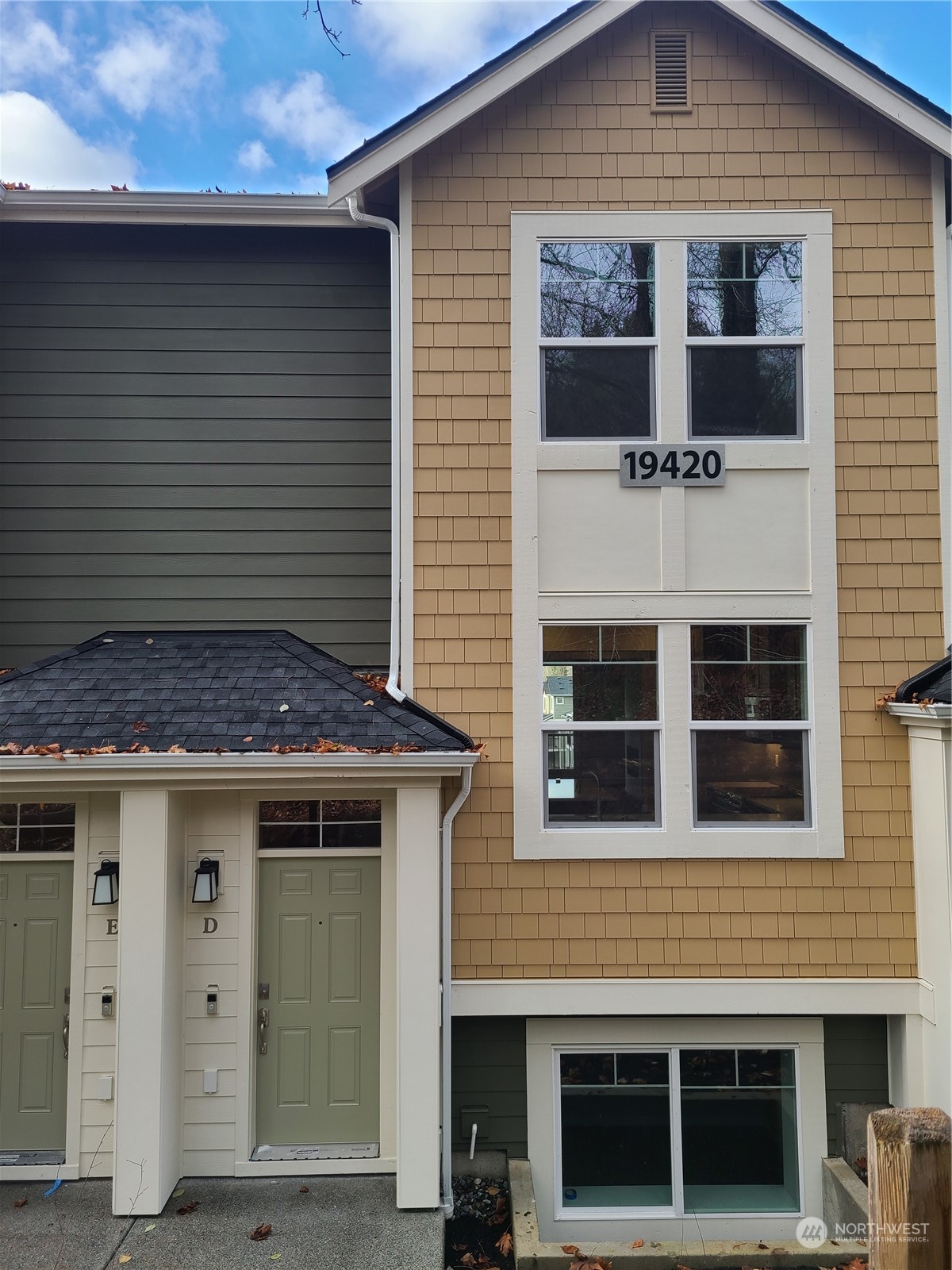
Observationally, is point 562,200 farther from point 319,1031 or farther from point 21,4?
point 319,1031

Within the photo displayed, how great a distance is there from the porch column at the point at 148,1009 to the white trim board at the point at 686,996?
77.6 inches

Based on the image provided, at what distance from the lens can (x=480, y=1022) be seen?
5930 mm

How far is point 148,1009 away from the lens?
16.6 feet

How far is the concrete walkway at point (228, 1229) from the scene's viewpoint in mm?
4547

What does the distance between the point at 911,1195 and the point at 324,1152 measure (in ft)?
16.1

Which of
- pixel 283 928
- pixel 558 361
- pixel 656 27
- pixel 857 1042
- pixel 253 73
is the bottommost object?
pixel 857 1042

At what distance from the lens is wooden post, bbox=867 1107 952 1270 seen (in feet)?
5.49

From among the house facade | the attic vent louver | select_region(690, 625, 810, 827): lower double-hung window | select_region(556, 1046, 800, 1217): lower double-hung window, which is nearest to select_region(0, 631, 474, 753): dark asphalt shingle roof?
the house facade

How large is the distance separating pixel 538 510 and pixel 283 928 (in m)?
3.57

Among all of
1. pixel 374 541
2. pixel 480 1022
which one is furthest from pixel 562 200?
pixel 480 1022

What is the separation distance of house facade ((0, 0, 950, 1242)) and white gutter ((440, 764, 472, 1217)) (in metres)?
0.05

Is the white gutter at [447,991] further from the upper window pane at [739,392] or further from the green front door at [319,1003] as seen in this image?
the upper window pane at [739,392]

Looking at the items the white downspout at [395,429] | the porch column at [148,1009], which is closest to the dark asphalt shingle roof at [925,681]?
the white downspout at [395,429]

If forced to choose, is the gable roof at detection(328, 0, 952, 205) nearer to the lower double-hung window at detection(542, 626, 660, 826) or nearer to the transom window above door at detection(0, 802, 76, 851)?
the lower double-hung window at detection(542, 626, 660, 826)
